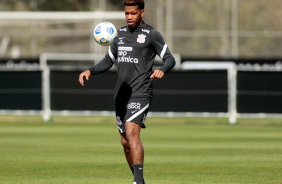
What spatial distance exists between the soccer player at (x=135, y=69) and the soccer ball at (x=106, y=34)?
0.92ft

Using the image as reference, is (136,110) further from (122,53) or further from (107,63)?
(107,63)

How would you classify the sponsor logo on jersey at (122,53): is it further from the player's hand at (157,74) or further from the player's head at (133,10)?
the player's hand at (157,74)

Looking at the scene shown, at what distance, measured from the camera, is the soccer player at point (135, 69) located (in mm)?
11750

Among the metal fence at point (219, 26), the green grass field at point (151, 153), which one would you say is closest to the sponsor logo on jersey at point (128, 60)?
the green grass field at point (151, 153)

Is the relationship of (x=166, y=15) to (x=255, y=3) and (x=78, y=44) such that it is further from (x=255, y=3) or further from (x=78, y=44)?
(x=78, y=44)

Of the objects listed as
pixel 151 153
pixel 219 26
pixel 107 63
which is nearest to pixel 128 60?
pixel 107 63

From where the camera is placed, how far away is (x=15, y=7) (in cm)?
5425

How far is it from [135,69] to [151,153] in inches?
277

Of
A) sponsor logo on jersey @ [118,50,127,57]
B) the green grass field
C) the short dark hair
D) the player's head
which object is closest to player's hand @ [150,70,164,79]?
sponsor logo on jersey @ [118,50,127,57]

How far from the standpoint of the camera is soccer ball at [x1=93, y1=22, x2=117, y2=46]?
40.3 ft

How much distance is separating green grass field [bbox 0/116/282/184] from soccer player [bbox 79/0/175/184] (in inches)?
64.1

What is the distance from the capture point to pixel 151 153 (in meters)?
18.7

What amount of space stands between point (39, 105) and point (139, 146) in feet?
65.7

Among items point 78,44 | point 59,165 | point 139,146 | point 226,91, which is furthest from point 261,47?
point 139,146
